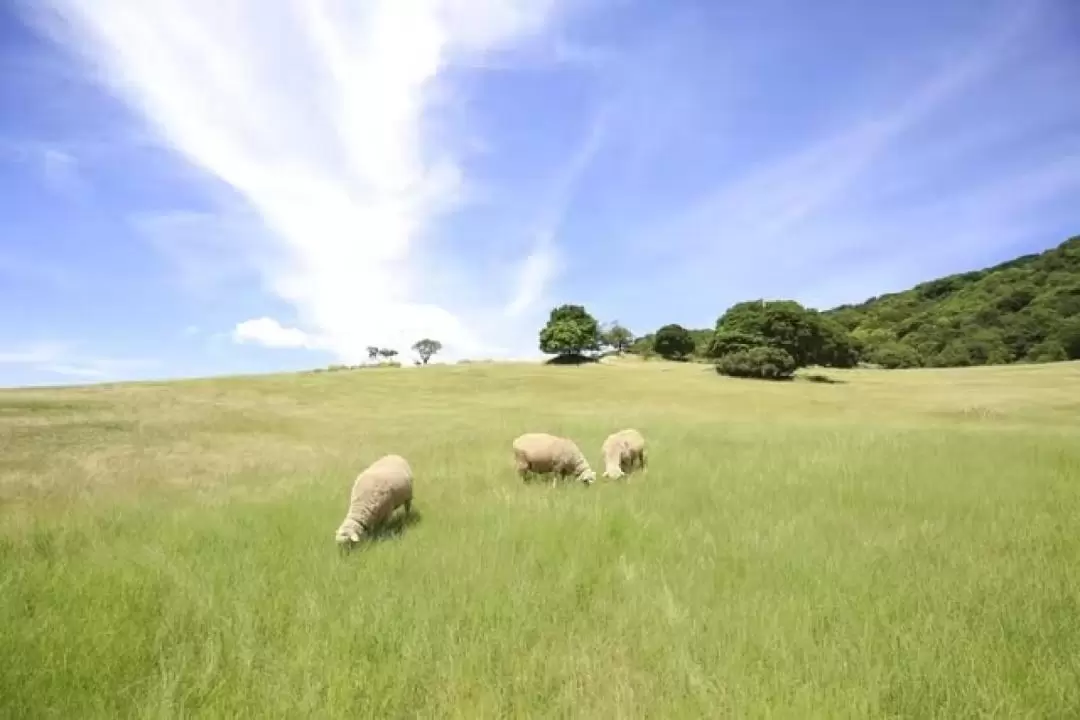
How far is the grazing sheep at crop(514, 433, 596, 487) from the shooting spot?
12672mm

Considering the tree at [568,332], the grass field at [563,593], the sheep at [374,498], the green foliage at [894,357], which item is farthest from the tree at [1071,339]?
the sheep at [374,498]

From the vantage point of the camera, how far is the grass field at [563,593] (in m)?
4.50

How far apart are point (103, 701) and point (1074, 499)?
13459mm

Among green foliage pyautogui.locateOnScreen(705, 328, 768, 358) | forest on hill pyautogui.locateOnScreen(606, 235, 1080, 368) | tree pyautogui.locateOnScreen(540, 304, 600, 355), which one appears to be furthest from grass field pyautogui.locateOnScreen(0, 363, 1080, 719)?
tree pyautogui.locateOnScreen(540, 304, 600, 355)

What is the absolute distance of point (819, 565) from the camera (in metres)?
6.86

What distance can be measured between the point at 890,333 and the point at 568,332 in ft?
170

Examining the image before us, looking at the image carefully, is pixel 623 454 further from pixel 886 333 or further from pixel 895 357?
pixel 886 333

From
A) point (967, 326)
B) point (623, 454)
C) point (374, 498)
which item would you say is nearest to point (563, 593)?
point (374, 498)

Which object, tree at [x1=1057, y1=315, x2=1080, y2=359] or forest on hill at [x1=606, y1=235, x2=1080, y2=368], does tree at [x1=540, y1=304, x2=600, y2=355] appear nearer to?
forest on hill at [x1=606, y1=235, x2=1080, y2=368]

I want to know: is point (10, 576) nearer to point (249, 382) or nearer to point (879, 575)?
point (879, 575)

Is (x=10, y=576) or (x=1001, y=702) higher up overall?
(x=10, y=576)

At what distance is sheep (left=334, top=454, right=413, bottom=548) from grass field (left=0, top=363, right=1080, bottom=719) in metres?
0.38

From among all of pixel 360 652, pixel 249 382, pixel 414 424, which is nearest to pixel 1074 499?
pixel 360 652

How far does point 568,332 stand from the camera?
288 ft
